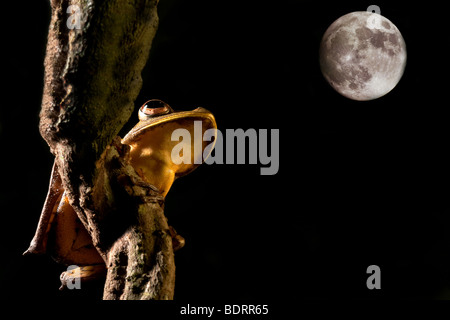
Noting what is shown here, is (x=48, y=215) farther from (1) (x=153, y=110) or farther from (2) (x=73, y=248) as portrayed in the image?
(1) (x=153, y=110)

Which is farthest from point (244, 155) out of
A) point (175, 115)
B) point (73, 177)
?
point (73, 177)

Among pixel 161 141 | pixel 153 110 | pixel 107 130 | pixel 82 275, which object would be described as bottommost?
pixel 82 275

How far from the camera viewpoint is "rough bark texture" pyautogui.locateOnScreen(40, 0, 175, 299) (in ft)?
4.50

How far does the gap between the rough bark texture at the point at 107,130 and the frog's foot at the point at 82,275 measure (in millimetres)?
252

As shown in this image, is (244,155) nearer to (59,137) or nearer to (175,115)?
(175,115)

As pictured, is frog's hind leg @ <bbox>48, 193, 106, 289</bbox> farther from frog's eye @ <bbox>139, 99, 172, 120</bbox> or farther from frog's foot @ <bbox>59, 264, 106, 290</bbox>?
frog's eye @ <bbox>139, 99, 172, 120</bbox>

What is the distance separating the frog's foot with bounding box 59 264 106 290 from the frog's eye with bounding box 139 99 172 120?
1.95ft

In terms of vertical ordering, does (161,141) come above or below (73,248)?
above

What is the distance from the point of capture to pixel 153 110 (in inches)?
83.2

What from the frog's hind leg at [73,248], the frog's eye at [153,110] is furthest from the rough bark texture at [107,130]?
the frog's eye at [153,110]

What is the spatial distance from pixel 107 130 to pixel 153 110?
615 millimetres

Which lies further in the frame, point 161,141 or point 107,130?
point 161,141

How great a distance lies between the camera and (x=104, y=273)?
1969mm

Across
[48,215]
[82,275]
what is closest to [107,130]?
[48,215]
